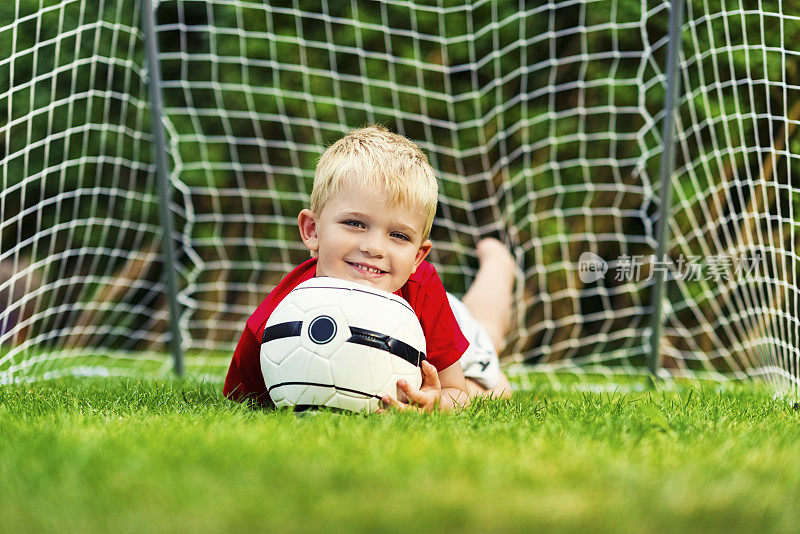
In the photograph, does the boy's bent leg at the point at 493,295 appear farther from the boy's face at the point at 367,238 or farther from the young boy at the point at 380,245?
the boy's face at the point at 367,238

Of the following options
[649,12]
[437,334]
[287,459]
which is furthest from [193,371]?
[649,12]

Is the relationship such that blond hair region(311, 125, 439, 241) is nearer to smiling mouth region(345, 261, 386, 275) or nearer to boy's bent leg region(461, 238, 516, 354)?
smiling mouth region(345, 261, 386, 275)

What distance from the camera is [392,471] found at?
4.75 feet

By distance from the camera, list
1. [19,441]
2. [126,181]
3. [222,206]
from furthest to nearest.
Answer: [222,206]
[126,181]
[19,441]

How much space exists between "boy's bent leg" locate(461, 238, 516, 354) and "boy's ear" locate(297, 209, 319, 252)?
1432 mm

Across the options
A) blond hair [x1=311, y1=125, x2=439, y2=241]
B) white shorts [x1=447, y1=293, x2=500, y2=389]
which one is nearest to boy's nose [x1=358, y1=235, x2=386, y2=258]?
blond hair [x1=311, y1=125, x2=439, y2=241]

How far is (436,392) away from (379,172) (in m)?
0.62

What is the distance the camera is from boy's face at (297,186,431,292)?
2283 mm

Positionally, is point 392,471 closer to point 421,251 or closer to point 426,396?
point 426,396

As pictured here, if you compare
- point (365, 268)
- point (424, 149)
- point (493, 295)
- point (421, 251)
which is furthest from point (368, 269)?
point (424, 149)

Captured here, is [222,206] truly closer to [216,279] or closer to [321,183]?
[216,279]

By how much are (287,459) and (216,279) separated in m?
4.17

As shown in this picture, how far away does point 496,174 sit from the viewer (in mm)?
5133

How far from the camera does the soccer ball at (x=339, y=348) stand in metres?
2.08
